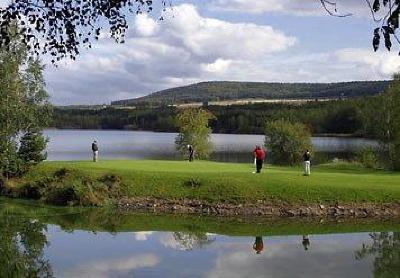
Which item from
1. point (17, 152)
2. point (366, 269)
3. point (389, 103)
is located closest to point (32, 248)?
point (366, 269)

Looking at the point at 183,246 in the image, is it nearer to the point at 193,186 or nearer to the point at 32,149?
the point at 193,186

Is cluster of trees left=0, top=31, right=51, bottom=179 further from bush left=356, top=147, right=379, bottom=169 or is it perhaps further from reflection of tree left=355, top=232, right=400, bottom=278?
bush left=356, top=147, right=379, bottom=169

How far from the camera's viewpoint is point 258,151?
1722 inches

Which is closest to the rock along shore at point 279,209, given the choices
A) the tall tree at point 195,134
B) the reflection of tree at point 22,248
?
the reflection of tree at point 22,248

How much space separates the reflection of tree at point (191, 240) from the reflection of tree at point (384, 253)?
24.3ft

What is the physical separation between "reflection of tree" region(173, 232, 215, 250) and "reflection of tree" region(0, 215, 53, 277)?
6.55 meters

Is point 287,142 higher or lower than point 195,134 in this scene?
lower

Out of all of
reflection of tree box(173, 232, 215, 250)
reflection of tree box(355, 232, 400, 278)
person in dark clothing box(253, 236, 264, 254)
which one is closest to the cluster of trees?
reflection of tree box(173, 232, 215, 250)

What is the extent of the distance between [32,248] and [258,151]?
2049 centimetres

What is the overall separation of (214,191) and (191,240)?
935 centimetres

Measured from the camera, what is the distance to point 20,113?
149ft

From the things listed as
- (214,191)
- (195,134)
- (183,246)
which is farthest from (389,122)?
(183,246)

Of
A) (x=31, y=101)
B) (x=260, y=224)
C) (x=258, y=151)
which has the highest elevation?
(x=31, y=101)

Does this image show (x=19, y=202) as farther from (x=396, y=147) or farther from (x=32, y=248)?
(x=396, y=147)
